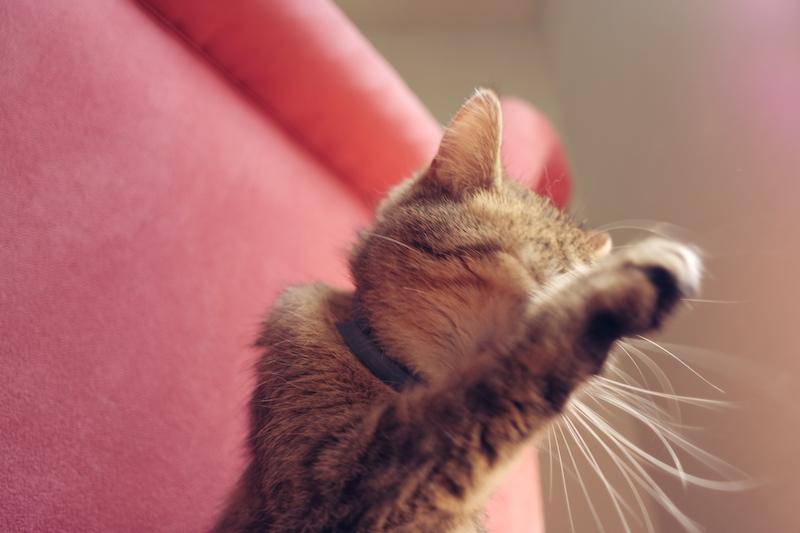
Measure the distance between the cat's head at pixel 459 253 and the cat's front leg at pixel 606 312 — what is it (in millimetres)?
105

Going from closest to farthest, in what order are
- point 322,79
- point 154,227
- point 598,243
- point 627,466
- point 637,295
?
point 637,295 → point 627,466 → point 598,243 → point 154,227 → point 322,79

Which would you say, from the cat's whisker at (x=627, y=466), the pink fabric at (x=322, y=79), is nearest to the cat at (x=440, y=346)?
the cat's whisker at (x=627, y=466)

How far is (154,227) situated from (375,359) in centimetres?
59

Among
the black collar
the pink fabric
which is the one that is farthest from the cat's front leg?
the pink fabric

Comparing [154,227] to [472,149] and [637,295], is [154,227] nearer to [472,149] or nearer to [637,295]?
[472,149]

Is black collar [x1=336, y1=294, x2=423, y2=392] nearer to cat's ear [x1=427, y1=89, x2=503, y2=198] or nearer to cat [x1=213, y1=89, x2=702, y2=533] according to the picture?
cat [x1=213, y1=89, x2=702, y2=533]

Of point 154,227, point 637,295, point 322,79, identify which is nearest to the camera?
point 637,295

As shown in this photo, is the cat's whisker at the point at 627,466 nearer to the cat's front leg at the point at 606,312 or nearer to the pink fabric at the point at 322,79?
the cat's front leg at the point at 606,312

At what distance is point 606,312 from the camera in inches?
15.3

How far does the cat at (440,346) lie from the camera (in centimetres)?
40

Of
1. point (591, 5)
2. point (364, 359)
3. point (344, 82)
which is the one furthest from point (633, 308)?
point (591, 5)

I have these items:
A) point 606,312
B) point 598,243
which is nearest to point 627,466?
point 606,312

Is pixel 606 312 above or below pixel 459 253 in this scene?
below

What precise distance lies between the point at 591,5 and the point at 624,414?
147 cm
